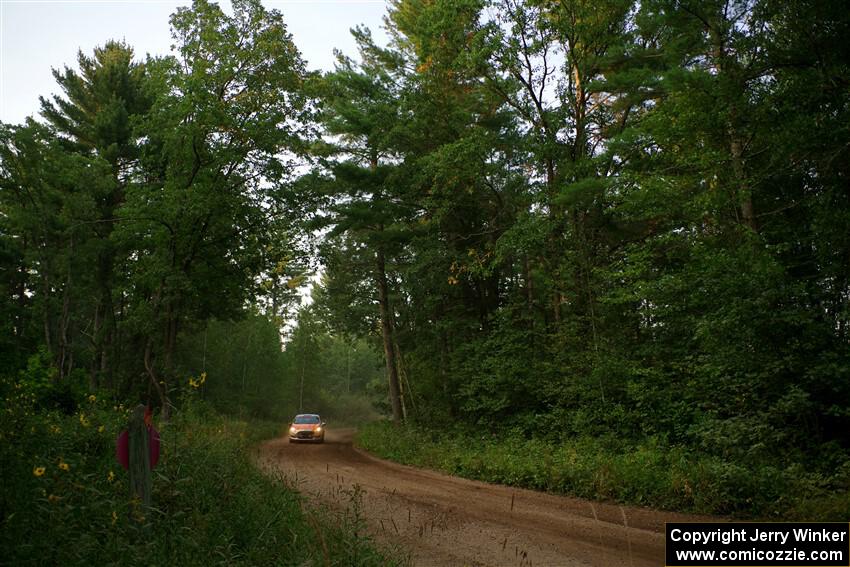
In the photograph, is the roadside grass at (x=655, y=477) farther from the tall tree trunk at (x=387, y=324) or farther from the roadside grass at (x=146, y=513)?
the tall tree trunk at (x=387, y=324)

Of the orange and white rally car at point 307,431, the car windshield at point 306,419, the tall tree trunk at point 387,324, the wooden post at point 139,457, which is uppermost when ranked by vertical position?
the tall tree trunk at point 387,324

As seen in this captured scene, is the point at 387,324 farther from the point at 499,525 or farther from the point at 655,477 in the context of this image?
the point at 499,525

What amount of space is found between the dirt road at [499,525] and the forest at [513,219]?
1.35 m

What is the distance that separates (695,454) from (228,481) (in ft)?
29.4

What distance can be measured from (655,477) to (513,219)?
11.3 metres

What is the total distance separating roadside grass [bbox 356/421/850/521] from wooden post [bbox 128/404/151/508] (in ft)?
Answer: 27.0

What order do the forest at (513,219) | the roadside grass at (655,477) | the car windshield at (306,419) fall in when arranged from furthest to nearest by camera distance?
the car windshield at (306,419), the forest at (513,219), the roadside grass at (655,477)

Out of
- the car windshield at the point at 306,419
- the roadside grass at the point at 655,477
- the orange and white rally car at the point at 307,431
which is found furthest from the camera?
the car windshield at the point at 306,419

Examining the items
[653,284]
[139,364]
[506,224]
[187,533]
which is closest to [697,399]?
[653,284]

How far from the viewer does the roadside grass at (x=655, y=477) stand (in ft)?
26.6

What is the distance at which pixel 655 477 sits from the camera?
9.77m

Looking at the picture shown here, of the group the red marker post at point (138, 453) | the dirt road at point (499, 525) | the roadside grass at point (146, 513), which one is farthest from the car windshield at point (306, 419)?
the red marker post at point (138, 453)

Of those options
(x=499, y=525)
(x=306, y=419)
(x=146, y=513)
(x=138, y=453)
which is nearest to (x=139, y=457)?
(x=138, y=453)

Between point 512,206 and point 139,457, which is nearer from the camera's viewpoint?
point 139,457
